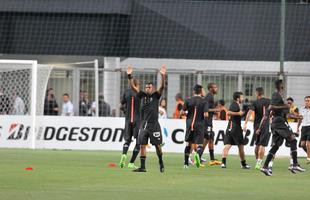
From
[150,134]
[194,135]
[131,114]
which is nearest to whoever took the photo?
[150,134]

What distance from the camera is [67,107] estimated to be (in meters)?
33.0

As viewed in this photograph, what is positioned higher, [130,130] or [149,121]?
[149,121]

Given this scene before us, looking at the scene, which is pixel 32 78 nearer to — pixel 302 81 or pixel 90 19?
pixel 90 19

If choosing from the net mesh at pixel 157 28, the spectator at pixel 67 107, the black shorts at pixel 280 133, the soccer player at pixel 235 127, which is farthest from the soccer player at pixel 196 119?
the net mesh at pixel 157 28

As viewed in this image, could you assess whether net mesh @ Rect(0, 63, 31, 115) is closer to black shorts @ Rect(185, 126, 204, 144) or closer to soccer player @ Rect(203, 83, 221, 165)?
soccer player @ Rect(203, 83, 221, 165)

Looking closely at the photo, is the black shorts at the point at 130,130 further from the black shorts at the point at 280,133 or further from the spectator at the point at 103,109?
the spectator at the point at 103,109

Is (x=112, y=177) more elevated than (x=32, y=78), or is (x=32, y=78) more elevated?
(x=32, y=78)

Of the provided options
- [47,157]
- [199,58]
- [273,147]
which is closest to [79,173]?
[273,147]

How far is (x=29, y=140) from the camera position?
3222 cm

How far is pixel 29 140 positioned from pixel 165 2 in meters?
7.24

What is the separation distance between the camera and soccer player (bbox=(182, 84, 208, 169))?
886 inches

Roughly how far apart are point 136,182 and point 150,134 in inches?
128

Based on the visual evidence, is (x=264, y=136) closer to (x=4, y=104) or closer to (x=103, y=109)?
(x=103, y=109)

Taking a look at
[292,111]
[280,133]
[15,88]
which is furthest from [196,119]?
[15,88]
